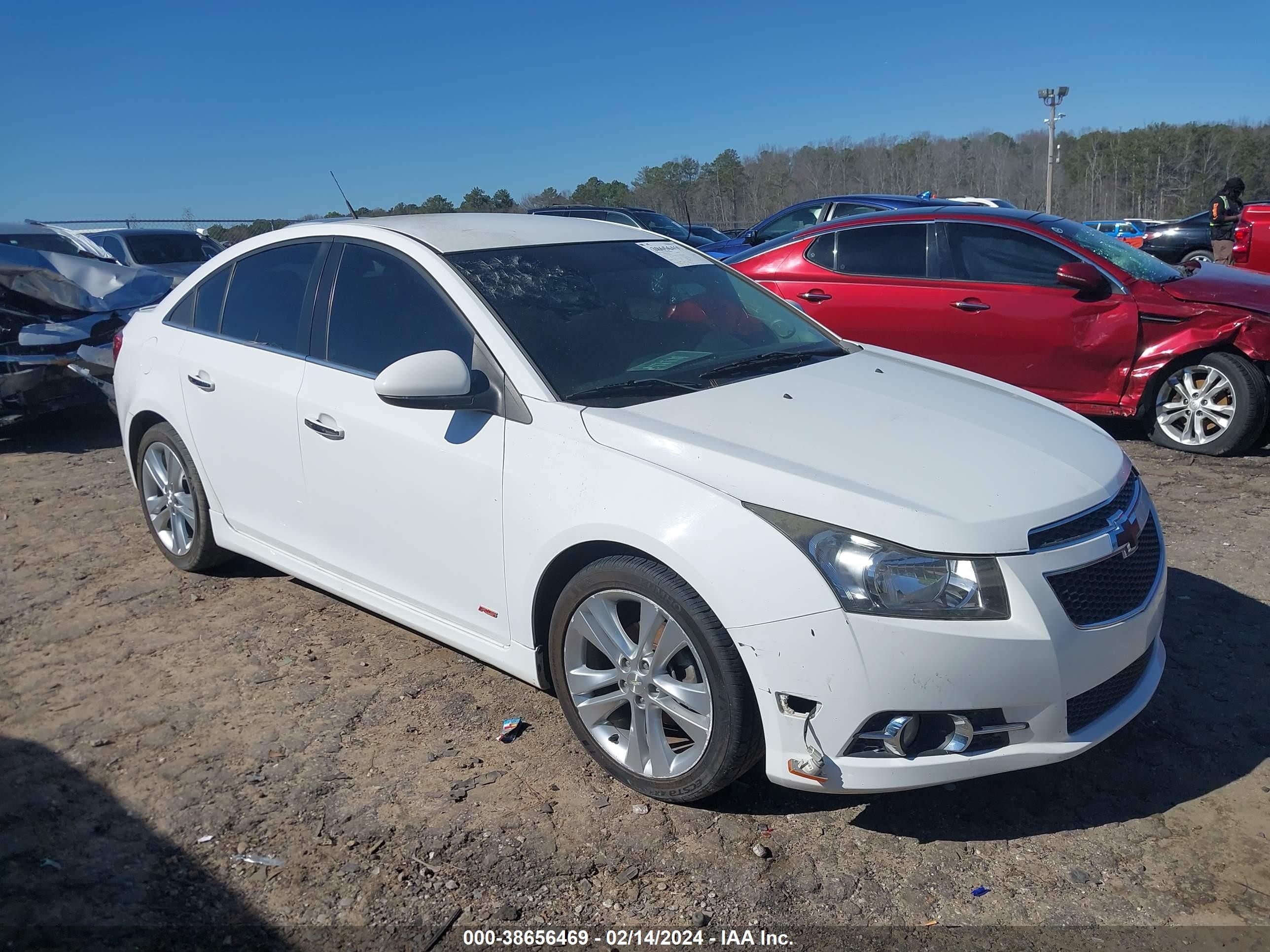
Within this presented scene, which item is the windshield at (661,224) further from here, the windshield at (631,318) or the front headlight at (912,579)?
the front headlight at (912,579)

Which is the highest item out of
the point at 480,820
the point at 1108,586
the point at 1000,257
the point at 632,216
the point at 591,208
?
the point at 591,208

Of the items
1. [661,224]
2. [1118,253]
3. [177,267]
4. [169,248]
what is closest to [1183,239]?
[661,224]

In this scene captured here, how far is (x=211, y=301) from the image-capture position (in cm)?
458

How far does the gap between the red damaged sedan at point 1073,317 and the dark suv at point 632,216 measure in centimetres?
954

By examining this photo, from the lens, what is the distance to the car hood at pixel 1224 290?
6.51 metres

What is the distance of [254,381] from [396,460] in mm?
1013

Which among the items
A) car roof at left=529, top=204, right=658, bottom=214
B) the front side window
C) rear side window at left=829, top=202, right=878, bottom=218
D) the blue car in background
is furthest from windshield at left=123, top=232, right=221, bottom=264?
rear side window at left=829, top=202, right=878, bottom=218

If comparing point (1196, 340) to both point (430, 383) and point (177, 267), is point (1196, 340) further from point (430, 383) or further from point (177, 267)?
point (177, 267)

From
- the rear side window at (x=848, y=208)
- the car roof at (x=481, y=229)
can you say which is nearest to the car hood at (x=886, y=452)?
the car roof at (x=481, y=229)

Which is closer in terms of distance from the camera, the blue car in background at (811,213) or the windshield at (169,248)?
the blue car in background at (811,213)

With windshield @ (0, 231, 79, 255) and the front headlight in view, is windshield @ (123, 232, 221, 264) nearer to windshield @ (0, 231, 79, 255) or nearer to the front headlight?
windshield @ (0, 231, 79, 255)

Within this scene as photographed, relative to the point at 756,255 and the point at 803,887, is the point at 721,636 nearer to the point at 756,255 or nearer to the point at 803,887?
the point at 803,887

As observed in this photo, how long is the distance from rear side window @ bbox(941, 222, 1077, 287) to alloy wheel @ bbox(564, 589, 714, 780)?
16.8 feet

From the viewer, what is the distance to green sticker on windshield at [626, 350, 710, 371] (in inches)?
136
